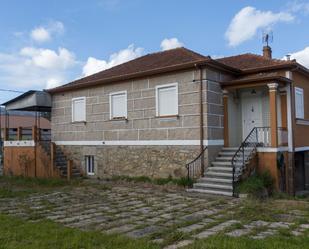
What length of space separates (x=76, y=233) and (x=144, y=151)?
8568mm

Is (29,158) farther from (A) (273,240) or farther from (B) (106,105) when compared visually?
(A) (273,240)

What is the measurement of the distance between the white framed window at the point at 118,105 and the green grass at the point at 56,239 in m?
9.14

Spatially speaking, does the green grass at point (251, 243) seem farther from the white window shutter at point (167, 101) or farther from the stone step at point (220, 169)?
the white window shutter at point (167, 101)

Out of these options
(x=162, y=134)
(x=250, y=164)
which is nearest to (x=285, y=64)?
(x=250, y=164)

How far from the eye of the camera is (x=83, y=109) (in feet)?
58.2

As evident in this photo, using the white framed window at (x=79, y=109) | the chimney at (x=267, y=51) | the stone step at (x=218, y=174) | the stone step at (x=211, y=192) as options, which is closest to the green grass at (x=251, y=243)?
the stone step at (x=211, y=192)

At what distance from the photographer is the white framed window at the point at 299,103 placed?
1471 centimetres

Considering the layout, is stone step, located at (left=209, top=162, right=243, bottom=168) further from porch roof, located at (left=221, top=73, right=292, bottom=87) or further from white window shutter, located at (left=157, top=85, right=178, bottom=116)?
porch roof, located at (left=221, top=73, right=292, bottom=87)

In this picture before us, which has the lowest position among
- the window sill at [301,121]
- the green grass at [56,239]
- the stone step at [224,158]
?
the green grass at [56,239]

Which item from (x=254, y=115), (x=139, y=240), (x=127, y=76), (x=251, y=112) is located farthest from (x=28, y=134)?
(x=139, y=240)

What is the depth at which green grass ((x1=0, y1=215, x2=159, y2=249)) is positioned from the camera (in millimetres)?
5676

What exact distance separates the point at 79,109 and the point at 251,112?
849 centimetres

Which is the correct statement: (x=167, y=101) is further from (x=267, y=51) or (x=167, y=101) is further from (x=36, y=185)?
(x=267, y=51)

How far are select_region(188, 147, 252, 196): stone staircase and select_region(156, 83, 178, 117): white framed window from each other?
259cm
